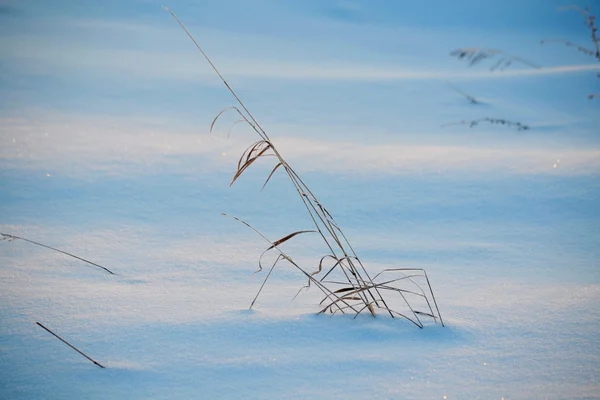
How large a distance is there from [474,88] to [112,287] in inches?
86.7

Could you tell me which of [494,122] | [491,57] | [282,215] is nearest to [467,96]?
[494,122]

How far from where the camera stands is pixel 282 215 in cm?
→ 171

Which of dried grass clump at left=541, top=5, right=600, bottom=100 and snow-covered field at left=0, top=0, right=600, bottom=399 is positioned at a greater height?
dried grass clump at left=541, top=5, right=600, bottom=100

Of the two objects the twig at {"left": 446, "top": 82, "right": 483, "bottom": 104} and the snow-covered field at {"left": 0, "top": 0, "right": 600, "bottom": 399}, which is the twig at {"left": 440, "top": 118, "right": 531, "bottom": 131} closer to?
the snow-covered field at {"left": 0, "top": 0, "right": 600, "bottom": 399}

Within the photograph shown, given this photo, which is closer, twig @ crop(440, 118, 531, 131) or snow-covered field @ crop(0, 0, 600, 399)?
snow-covered field @ crop(0, 0, 600, 399)

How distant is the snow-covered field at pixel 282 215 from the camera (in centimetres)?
100

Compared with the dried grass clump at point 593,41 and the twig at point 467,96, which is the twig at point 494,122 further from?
the dried grass clump at point 593,41

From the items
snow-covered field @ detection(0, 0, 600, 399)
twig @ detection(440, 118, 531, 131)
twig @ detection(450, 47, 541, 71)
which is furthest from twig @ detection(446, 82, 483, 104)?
twig @ detection(450, 47, 541, 71)

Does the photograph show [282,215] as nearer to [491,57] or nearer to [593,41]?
[491,57]

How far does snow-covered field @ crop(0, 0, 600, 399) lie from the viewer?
1.00 m

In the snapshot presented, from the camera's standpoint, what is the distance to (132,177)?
1863 millimetres

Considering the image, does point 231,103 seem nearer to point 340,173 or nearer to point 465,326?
point 340,173

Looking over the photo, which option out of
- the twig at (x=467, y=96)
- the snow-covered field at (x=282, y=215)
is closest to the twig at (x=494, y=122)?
the snow-covered field at (x=282, y=215)

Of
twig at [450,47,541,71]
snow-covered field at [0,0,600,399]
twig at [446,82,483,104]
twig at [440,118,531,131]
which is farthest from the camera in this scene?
twig at [450,47,541,71]
